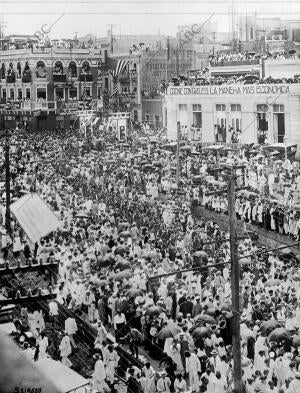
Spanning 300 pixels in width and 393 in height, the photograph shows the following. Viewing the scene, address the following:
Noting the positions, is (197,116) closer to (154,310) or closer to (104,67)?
(104,67)

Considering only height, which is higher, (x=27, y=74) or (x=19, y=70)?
(x=19, y=70)

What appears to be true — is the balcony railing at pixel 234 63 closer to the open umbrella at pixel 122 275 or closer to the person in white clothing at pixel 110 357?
the open umbrella at pixel 122 275

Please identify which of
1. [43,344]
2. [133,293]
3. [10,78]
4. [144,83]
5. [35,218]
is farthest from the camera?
[10,78]

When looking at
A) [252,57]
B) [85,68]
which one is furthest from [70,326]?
[85,68]

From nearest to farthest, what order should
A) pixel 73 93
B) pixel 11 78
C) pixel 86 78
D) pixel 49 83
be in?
pixel 49 83
pixel 73 93
pixel 86 78
pixel 11 78

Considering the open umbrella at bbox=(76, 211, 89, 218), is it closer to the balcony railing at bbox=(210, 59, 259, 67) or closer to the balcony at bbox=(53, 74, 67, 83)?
the balcony railing at bbox=(210, 59, 259, 67)

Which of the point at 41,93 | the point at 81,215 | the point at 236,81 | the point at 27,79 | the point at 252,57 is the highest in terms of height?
the point at 252,57

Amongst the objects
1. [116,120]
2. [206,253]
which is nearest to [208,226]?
[206,253]

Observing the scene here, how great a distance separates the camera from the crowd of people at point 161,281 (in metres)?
12.0

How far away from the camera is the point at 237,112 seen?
141ft

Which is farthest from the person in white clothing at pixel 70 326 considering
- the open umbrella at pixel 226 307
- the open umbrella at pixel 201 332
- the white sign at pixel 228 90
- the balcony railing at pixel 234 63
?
the balcony railing at pixel 234 63

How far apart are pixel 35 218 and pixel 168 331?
397cm

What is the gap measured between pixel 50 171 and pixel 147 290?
1796cm

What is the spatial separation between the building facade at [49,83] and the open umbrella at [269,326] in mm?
45825
